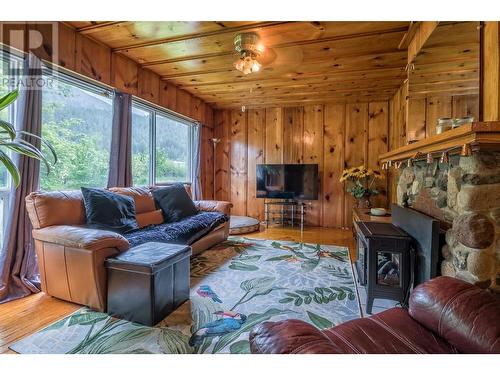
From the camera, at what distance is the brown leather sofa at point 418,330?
32.5 inches

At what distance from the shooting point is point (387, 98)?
4504mm

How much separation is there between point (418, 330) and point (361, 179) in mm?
A: 3869

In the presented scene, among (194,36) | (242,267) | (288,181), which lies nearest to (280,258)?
(242,267)

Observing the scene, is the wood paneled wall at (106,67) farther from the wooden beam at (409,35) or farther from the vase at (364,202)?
the vase at (364,202)

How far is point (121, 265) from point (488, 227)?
2302 millimetres

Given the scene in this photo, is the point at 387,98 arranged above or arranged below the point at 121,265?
above

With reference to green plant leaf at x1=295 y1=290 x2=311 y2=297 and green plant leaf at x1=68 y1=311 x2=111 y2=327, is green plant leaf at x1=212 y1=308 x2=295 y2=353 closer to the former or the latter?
green plant leaf at x1=295 y1=290 x2=311 y2=297

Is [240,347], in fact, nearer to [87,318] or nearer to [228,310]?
[228,310]

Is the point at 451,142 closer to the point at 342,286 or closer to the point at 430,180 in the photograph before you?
the point at 430,180

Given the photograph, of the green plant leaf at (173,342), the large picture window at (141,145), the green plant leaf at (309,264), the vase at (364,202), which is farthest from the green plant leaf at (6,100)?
the vase at (364,202)

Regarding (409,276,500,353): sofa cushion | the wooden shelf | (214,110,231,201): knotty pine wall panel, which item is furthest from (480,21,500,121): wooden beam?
(214,110,231,201): knotty pine wall panel

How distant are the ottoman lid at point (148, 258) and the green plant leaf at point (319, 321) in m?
1.08

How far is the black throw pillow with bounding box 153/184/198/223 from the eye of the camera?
127 inches
